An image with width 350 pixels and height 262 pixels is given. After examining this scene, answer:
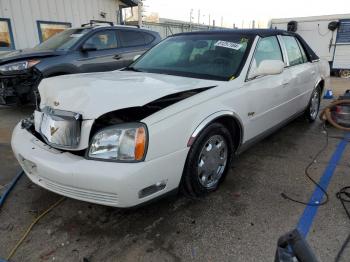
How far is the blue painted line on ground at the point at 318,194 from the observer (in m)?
2.49

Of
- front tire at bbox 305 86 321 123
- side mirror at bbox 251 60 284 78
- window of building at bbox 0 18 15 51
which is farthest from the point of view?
window of building at bbox 0 18 15 51

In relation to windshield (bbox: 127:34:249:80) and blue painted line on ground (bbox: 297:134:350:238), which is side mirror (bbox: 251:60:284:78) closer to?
windshield (bbox: 127:34:249:80)

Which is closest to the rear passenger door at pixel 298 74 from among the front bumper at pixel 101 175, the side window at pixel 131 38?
the front bumper at pixel 101 175

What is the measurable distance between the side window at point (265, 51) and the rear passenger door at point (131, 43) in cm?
390

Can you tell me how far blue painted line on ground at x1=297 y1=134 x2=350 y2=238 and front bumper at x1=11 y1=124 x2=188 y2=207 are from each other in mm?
1077

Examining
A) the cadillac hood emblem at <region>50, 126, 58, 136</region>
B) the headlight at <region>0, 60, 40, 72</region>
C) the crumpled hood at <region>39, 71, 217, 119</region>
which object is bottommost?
the headlight at <region>0, 60, 40, 72</region>

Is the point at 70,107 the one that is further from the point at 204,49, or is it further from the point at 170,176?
the point at 204,49

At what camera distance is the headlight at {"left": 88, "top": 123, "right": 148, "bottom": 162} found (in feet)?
7.01

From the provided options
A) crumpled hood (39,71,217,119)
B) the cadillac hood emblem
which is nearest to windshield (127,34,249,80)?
crumpled hood (39,71,217,119)

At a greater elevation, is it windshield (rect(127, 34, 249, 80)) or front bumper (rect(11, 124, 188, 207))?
windshield (rect(127, 34, 249, 80))

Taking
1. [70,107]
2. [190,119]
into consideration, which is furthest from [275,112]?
[70,107]

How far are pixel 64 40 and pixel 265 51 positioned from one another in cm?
450

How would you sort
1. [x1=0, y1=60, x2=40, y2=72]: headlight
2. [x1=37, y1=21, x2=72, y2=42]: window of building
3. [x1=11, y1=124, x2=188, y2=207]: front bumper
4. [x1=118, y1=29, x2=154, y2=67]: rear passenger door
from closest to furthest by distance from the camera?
[x1=11, y1=124, x2=188, y2=207]: front bumper, [x1=0, y1=60, x2=40, y2=72]: headlight, [x1=118, y1=29, x2=154, y2=67]: rear passenger door, [x1=37, y1=21, x2=72, y2=42]: window of building

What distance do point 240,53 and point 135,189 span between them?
198 cm
